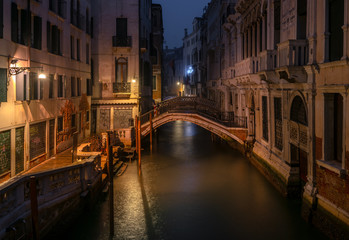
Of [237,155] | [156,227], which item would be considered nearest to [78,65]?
[237,155]

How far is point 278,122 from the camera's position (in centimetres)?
1584

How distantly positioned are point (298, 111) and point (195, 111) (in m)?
12.4

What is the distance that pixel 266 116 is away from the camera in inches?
709

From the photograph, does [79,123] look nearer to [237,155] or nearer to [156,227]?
[237,155]

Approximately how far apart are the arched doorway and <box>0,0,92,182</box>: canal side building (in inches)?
394

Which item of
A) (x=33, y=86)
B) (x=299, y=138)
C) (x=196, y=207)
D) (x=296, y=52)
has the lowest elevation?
(x=196, y=207)

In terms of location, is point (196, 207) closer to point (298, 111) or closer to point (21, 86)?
point (298, 111)

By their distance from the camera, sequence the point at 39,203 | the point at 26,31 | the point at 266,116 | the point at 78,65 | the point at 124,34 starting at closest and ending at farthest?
the point at 39,203, the point at 26,31, the point at 266,116, the point at 78,65, the point at 124,34

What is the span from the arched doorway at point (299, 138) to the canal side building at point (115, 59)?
51.2ft

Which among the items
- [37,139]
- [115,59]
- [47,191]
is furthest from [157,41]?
[47,191]

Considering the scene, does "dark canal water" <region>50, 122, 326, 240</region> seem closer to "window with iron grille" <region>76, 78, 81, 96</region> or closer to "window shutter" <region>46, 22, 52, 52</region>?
"window with iron grille" <region>76, 78, 81, 96</region>

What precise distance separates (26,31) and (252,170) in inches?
520

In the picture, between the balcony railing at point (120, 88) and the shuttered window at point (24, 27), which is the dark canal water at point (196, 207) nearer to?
the shuttered window at point (24, 27)

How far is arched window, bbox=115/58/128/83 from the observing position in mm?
27844
